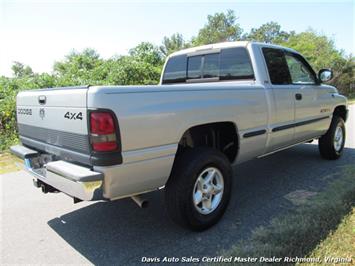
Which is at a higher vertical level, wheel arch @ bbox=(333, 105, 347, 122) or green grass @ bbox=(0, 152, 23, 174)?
wheel arch @ bbox=(333, 105, 347, 122)

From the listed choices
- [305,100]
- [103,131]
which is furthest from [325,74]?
[103,131]

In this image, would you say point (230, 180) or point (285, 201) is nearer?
point (230, 180)

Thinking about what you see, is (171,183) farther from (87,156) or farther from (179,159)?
(87,156)

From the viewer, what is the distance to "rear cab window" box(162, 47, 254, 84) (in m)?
4.06

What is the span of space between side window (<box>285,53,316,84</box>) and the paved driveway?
144cm

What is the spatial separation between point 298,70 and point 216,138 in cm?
209

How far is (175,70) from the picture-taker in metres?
4.88

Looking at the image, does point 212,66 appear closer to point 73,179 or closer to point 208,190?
point 208,190

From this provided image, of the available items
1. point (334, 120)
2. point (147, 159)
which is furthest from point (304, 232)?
point (334, 120)

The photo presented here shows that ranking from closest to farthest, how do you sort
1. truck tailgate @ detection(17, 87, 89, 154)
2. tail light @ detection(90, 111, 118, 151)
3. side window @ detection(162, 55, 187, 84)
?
tail light @ detection(90, 111, 118, 151), truck tailgate @ detection(17, 87, 89, 154), side window @ detection(162, 55, 187, 84)

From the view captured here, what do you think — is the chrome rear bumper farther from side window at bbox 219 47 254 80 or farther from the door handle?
the door handle

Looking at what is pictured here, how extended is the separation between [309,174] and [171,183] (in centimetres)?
283

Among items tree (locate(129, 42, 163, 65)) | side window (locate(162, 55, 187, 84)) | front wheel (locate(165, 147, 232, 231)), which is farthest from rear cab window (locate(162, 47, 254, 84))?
tree (locate(129, 42, 163, 65))

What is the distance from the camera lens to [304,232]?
2.93 meters
